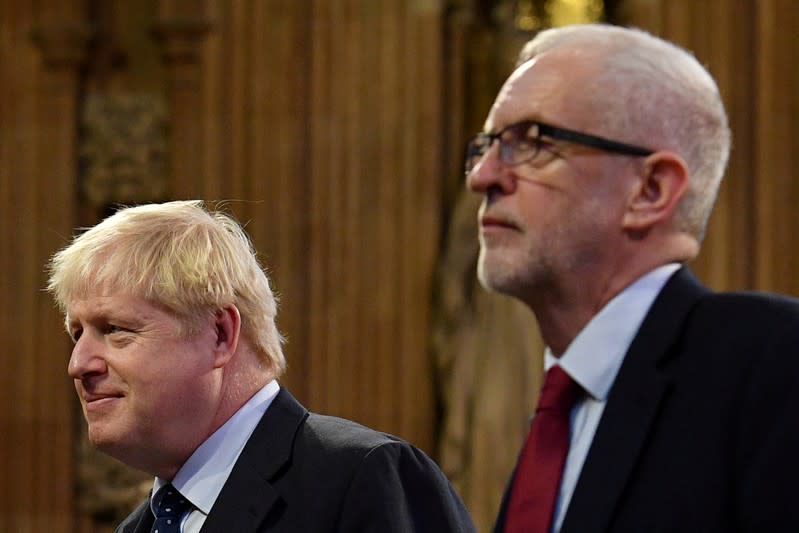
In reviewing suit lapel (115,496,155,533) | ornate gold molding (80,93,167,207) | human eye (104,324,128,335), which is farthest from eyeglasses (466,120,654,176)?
ornate gold molding (80,93,167,207)

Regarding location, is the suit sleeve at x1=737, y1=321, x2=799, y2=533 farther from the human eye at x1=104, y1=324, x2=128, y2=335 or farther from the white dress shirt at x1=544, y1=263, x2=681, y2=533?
the human eye at x1=104, y1=324, x2=128, y2=335

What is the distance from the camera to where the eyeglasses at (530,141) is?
204 cm

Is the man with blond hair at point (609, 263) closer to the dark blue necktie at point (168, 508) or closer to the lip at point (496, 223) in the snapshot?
the lip at point (496, 223)

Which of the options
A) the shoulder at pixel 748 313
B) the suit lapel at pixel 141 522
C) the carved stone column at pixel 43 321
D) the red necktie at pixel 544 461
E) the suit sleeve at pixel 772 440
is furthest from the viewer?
the carved stone column at pixel 43 321

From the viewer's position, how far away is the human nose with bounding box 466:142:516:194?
209 cm

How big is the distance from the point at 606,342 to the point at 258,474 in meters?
0.90

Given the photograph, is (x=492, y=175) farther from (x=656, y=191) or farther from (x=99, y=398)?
(x=99, y=398)

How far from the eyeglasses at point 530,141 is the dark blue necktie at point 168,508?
3.28ft


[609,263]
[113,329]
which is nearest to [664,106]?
[609,263]

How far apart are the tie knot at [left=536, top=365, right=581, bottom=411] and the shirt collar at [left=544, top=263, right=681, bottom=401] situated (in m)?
0.03

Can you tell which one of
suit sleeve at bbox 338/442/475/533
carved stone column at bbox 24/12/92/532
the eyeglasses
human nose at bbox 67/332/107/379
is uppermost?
the eyeglasses

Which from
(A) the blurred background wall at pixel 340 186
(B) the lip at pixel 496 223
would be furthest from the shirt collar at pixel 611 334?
(A) the blurred background wall at pixel 340 186

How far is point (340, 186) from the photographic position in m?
7.00

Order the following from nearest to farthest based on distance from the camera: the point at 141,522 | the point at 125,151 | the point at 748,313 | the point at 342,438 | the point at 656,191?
the point at 748,313
the point at 656,191
the point at 342,438
the point at 141,522
the point at 125,151
